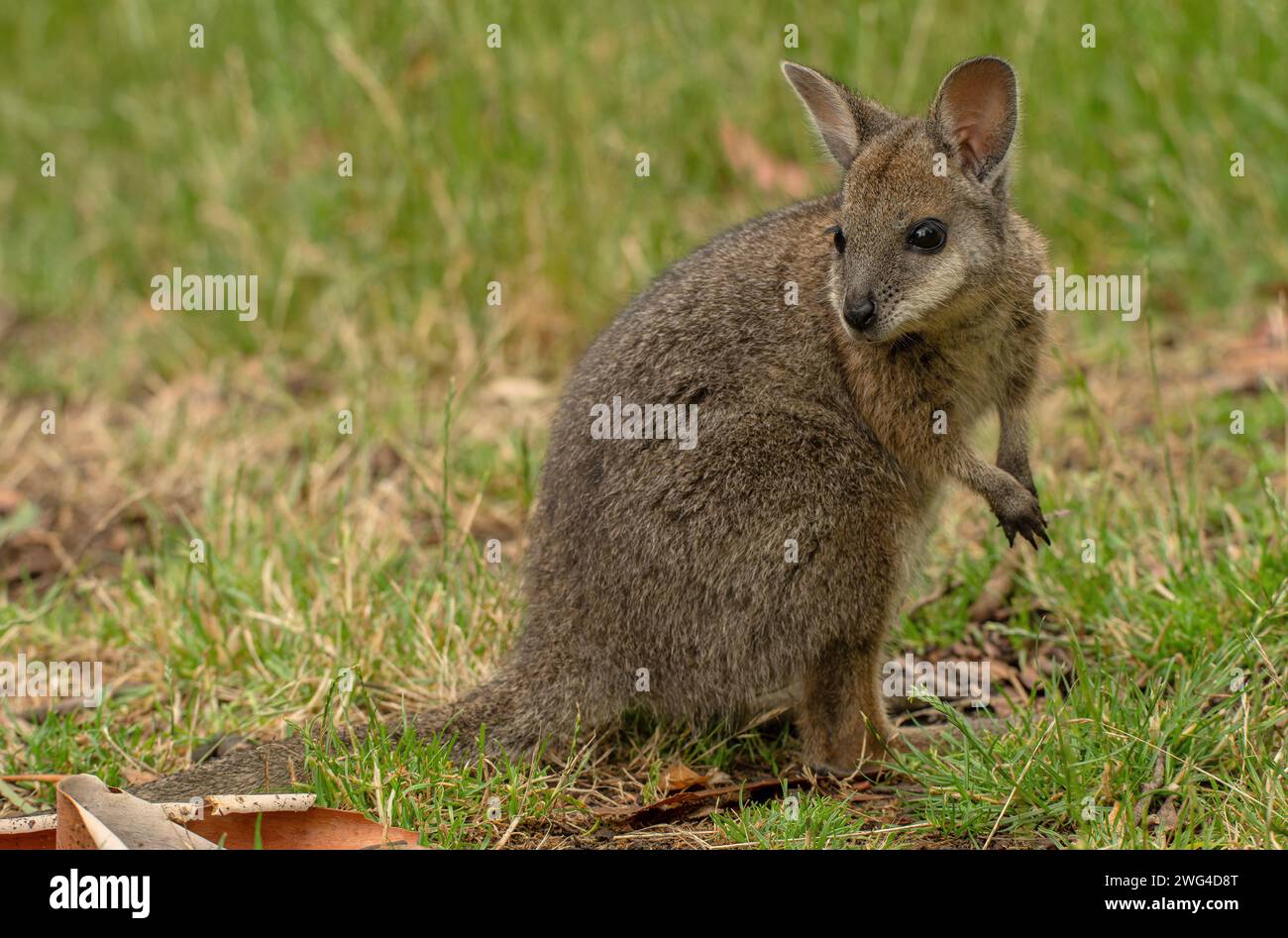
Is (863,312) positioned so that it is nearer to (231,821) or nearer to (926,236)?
(926,236)

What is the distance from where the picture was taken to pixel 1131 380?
6.55 metres

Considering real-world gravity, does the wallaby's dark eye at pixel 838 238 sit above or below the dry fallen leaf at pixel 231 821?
above

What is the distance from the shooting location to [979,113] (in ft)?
14.2

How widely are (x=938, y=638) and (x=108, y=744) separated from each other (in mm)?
2470

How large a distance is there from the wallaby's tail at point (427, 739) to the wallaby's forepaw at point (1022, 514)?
134cm

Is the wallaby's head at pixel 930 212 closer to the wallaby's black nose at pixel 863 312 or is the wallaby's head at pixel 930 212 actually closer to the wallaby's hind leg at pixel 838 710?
the wallaby's black nose at pixel 863 312

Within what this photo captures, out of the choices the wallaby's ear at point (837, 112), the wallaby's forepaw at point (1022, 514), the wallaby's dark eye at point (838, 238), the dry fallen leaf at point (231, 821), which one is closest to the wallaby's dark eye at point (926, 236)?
the wallaby's dark eye at point (838, 238)

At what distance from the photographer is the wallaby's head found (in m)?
4.16

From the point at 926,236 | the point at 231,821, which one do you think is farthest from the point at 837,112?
the point at 231,821

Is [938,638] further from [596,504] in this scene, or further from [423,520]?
[423,520]

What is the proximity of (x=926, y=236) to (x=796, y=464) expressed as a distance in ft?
2.29

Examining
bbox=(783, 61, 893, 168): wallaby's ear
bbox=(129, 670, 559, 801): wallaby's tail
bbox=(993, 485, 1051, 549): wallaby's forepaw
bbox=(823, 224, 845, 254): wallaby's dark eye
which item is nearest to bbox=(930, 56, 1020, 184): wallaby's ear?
bbox=(783, 61, 893, 168): wallaby's ear

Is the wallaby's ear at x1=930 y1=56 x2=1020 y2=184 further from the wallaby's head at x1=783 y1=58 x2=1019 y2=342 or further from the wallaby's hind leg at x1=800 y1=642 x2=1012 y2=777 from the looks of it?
the wallaby's hind leg at x1=800 y1=642 x2=1012 y2=777

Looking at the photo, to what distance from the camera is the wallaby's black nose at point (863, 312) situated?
4098 mm
